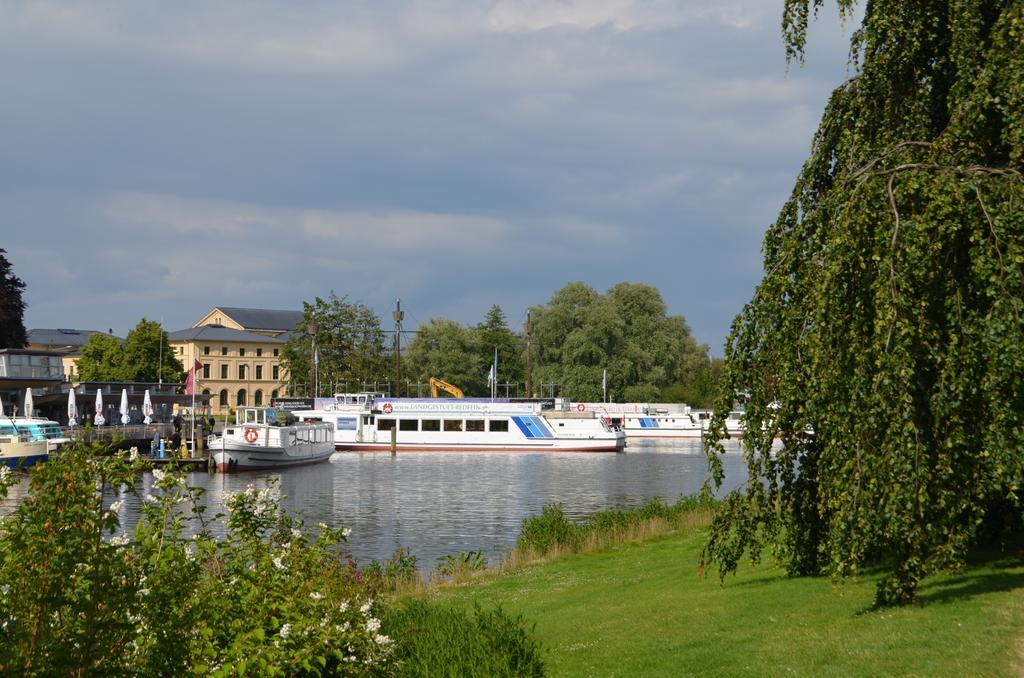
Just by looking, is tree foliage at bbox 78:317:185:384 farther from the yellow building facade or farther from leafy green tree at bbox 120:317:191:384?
the yellow building facade

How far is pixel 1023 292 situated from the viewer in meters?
11.5

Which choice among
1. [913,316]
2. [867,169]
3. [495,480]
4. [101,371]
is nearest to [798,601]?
[913,316]

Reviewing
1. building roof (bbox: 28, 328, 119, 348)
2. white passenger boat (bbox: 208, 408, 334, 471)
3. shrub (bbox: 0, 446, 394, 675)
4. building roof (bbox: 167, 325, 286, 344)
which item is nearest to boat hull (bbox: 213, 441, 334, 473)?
white passenger boat (bbox: 208, 408, 334, 471)

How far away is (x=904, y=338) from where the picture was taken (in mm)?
11281

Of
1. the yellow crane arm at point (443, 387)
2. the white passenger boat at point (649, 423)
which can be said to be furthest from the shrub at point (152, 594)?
the yellow crane arm at point (443, 387)

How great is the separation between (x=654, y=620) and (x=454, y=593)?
7025 mm

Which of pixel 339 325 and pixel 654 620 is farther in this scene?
pixel 339 325

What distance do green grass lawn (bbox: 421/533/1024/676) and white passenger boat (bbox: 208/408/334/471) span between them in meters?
46.6

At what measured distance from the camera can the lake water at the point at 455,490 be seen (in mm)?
35281

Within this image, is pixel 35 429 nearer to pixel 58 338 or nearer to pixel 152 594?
pixel 152 594

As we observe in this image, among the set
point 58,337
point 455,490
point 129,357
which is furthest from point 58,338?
point 455,490

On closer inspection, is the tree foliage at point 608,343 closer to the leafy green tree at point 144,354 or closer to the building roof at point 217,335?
the leafy green tree at point 144,354

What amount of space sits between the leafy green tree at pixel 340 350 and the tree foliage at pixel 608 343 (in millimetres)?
17774

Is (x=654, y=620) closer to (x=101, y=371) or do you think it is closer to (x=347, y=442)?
(x=347, y=442)
